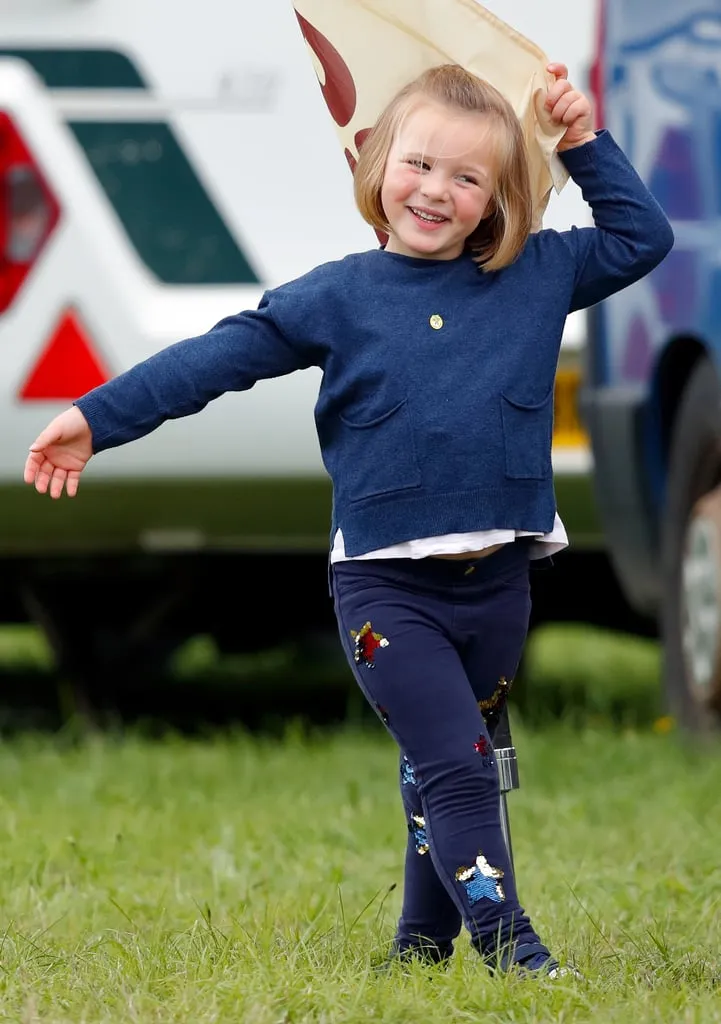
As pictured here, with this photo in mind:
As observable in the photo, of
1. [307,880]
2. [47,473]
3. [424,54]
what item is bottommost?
[307,880]

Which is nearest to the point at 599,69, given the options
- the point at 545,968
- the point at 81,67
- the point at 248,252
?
the point at 248,252

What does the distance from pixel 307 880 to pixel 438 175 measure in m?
1.48

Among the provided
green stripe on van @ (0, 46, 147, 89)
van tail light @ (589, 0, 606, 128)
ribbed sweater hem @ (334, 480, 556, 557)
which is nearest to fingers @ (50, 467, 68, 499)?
ribbed sweater hem @ (334, 480, 556, 557)

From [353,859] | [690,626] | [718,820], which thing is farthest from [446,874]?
[690,626]

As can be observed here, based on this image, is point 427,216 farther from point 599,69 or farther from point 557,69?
point 599,69

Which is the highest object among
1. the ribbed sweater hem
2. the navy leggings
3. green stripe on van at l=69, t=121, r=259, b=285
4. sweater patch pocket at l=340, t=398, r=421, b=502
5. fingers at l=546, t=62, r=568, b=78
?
green stripe on van at l=69, t=121, r=259, b=285

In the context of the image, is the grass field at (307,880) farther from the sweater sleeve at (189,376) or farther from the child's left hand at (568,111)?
the child's left hand at (568,111)

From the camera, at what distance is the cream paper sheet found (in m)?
3.12

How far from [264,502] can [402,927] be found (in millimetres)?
2150

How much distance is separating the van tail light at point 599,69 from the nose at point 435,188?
2.35 m

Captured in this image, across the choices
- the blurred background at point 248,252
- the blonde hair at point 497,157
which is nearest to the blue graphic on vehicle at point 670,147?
the blurred background at point 248,252

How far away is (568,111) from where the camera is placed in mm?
3086

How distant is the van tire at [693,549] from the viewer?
4934mm

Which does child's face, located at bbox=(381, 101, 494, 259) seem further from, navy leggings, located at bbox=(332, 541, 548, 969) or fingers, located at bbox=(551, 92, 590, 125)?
navy leggings, located at bbox=(332, 541, 548, 969)
